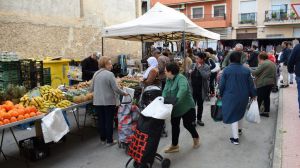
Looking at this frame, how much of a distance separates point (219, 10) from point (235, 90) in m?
32.3

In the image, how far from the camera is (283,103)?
9008 mm

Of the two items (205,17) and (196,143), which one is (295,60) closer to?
(196,143)

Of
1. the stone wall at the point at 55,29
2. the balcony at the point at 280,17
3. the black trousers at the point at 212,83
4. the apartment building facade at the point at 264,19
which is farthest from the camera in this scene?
the apartment building facade at the point at 264,19

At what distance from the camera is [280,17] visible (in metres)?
31.8

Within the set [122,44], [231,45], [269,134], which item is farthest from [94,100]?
[231,45]

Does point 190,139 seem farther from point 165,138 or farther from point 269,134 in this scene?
point 269,134

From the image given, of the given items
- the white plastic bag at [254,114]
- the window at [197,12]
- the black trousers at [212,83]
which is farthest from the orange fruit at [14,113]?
the window at [197,12]

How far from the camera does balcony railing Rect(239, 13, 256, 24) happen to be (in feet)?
109

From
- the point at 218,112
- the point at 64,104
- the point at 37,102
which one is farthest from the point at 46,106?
the point at 218,112

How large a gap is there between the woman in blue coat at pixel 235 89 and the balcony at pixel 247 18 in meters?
30.2

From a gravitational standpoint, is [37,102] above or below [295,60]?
below

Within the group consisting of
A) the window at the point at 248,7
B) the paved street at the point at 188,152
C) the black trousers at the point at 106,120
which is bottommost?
the paved street at the point at 188,152

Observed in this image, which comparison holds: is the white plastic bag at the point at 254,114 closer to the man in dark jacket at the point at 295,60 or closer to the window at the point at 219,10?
→ the man in dark jacket at the point at 295,60

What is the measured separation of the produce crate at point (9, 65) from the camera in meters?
8.05
